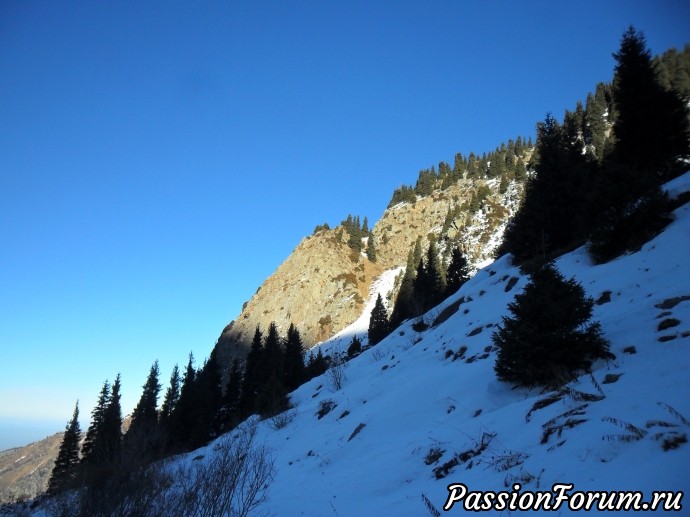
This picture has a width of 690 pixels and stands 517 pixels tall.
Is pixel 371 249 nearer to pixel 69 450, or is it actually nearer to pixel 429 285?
pixel 429 285

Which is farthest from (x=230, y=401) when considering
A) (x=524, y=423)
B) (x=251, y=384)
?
(x=524, y=423)

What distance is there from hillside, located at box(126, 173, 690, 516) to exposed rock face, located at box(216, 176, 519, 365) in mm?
67381

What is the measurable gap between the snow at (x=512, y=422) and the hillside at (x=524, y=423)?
0.10 feet

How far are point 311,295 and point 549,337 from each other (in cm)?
9395

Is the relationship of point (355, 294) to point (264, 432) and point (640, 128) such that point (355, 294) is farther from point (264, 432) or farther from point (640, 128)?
point (640, 128)

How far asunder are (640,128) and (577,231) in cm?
636

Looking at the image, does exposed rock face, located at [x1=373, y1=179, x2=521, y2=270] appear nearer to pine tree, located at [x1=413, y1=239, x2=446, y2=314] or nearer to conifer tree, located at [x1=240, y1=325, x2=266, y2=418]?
pine tree, located at [x1=413, y1=239, x2=446, y2=314]

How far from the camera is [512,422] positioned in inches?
293

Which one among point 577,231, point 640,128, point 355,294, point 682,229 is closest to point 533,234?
point 577,231

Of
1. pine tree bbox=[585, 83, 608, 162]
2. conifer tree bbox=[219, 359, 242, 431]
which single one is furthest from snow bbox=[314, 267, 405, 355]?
pine tree bbox=[585, 83, 608, 162]

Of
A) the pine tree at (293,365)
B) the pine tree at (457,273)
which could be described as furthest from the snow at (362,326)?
the pine tree at (457,273)

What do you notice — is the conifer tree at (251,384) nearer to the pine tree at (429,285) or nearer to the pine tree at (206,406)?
the pine tree at (206,406)

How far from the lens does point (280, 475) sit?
14.3 metres

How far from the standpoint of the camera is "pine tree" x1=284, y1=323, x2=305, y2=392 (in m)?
48.1
